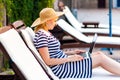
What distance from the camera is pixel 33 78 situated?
180 inches

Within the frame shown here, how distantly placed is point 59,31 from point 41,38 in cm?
322

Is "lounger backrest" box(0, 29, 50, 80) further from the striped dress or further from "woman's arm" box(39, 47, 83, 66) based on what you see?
the striped dress

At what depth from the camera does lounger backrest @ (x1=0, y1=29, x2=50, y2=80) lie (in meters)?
4.47

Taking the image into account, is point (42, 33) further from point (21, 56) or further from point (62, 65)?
point (21, 56)

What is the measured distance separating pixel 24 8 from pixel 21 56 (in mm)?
4684

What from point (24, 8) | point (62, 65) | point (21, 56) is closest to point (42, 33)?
point (62, 65)

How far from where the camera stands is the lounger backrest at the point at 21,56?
447cm

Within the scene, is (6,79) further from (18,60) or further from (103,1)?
(103,1)

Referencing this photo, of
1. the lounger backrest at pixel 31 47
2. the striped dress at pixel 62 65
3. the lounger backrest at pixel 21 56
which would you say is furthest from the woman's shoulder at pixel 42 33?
the lounger backrest at pixel 21 56

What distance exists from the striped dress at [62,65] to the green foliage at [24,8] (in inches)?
103

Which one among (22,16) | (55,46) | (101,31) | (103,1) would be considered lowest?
(103,1)

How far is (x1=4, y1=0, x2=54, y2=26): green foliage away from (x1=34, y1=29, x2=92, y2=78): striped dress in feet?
8.60

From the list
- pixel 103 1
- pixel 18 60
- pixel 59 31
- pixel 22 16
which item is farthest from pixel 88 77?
pixel 103 1

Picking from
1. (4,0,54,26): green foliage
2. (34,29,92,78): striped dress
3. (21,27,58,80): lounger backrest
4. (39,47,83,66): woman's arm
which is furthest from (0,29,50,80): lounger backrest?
(4,0,54,26): green foliage
